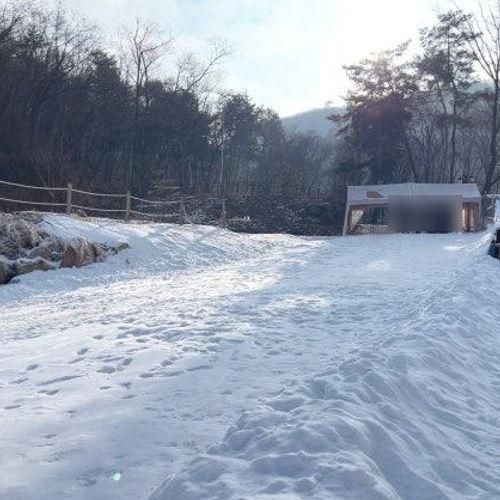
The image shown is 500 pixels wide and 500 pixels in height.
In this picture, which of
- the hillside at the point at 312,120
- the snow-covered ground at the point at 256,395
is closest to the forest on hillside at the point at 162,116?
the snow-covered ground at the point at 256,395

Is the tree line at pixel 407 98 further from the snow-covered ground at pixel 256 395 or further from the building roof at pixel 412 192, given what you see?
the snow-covered ground at pixel 256 395

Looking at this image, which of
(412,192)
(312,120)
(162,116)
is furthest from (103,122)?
(312,120)

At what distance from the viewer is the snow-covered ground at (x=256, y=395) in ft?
11.1

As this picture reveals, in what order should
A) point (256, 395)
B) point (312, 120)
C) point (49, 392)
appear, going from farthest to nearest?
point (312, 120)
point (49, 392)
point (256, 395)

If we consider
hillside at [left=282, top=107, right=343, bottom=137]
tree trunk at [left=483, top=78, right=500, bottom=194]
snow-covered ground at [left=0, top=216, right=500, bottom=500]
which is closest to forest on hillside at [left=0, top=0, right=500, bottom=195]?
tree trunk at [left=483, top=78, right=500, bottom=194]

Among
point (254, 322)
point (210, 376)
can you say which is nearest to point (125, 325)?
point (254, 322)

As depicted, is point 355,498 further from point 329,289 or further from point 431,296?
point 329,289

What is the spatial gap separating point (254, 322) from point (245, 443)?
13.7 ft

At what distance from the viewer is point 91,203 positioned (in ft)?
111

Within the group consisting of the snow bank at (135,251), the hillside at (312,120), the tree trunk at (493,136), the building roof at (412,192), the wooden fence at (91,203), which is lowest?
the snow bank at (135,251)

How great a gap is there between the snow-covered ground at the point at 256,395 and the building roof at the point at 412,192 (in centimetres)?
2293

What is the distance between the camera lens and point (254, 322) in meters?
7.84

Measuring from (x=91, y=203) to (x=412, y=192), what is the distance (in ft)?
58.9

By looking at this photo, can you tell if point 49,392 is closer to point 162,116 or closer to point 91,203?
point 91,203
